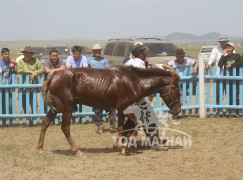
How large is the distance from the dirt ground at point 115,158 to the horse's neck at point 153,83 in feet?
3.86

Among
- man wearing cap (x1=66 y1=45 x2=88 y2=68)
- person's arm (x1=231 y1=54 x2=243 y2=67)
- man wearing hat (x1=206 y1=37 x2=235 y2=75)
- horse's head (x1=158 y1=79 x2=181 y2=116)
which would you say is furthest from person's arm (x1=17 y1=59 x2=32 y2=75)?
person's arm (x1=231 y1=54 x2=243 y2=67)

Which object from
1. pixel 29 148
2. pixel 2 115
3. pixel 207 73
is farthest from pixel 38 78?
pixel 207 73

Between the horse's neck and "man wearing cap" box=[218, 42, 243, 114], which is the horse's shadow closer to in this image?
the horse's neck

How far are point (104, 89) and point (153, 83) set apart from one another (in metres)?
0.97

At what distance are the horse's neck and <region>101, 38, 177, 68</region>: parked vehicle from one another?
8747 mm

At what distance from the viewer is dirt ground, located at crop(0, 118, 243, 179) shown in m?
6.84

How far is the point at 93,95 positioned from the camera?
27.4 feet

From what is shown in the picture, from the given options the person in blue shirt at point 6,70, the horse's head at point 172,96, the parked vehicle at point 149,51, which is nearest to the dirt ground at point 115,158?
the horse's head at point 172,96

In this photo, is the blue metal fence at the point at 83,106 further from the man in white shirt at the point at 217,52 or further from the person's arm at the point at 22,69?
the man in white shirt at the point at 217,52

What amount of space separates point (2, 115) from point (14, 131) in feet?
2.25

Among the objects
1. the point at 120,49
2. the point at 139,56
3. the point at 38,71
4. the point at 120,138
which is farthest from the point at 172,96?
the point at 120,49

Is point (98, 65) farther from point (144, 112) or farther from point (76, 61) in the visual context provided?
point (144, 112)

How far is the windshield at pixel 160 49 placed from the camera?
60.3ft

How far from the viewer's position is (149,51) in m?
18.3
